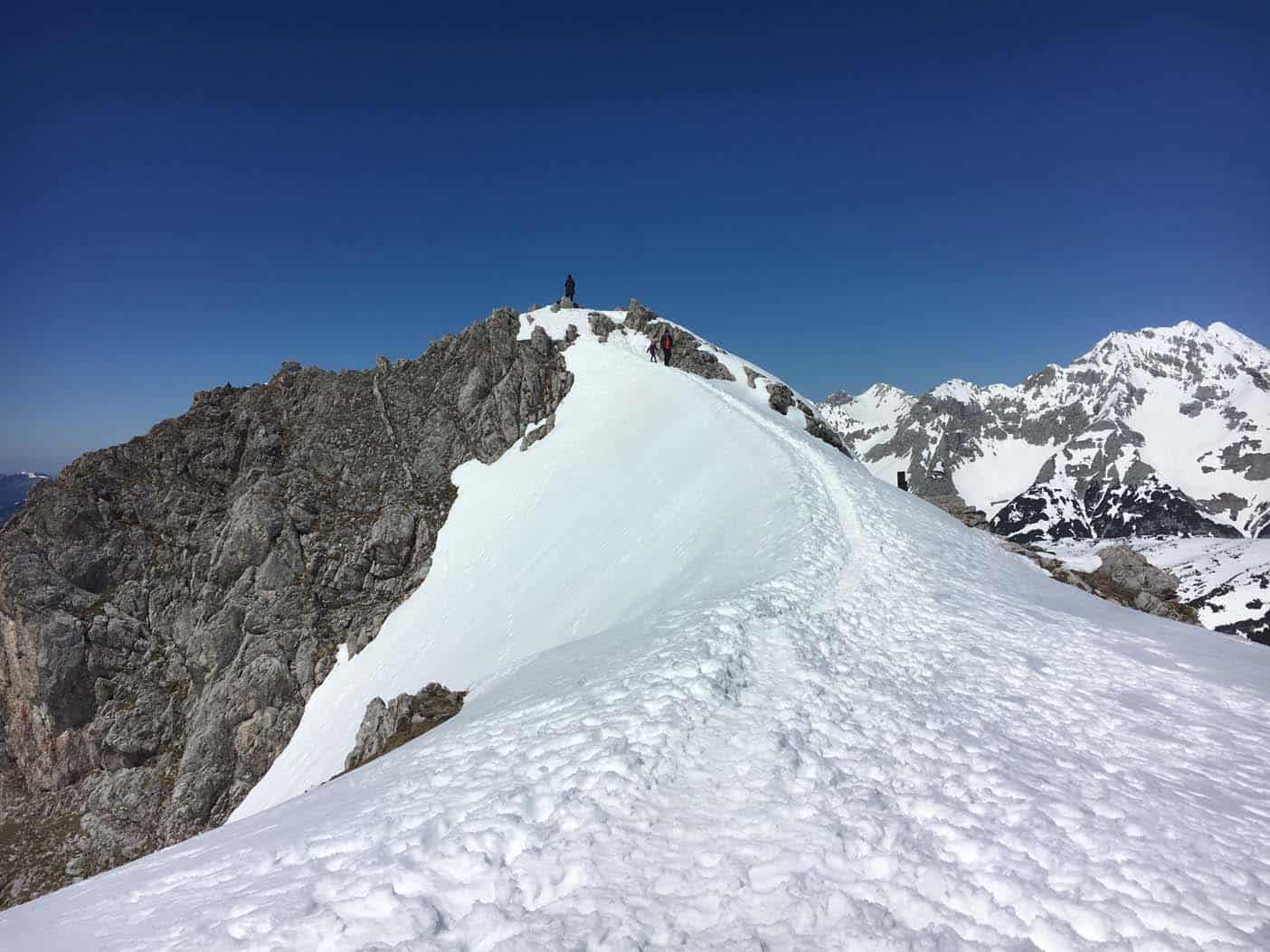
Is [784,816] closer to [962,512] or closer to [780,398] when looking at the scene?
[962,512]

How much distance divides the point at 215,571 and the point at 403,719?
131ft

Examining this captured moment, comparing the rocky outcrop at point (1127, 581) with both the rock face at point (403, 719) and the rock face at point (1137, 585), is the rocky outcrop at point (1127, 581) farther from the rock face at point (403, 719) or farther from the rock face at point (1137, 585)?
the rock face at point (403, 719)

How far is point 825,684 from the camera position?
1123 centimetres

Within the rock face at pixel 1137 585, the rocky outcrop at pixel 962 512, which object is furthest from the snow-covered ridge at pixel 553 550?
the rock face at pixel 1137 585

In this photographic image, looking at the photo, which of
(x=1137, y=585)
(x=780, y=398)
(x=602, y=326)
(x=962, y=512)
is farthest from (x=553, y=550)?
(x=602, y=326)

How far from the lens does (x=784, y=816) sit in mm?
7730

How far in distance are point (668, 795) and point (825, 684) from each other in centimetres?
442

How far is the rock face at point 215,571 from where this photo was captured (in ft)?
142

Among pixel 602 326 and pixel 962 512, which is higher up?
pixel 602 326

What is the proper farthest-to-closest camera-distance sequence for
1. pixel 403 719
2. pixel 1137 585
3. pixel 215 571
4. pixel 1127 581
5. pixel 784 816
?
1. pixel 215 571
2. pixel 1127 581
3. pixel 1137 585
4. pixel 403 719
5. pixel 784 816

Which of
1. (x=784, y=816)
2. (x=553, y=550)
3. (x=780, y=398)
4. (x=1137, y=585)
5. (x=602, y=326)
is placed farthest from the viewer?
(x=602, y=326)

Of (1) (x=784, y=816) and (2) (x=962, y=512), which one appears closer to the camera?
(1) (x=784, y=816)

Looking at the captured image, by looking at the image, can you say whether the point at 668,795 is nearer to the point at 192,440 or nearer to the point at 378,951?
the point at 378,951

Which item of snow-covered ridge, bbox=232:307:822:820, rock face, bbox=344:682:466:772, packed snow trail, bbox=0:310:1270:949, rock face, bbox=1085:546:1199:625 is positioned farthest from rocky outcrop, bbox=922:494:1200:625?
rock face, bbox=344:682:466:772
